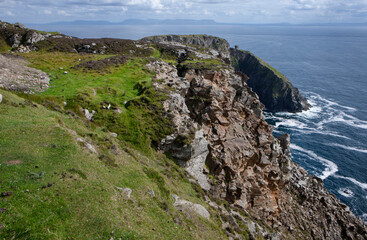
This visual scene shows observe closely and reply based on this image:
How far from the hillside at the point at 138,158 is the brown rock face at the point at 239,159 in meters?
0.25

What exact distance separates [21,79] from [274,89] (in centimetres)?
14448

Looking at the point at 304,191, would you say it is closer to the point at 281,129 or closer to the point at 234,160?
the point at 234,160

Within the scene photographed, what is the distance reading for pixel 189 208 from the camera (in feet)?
80.0

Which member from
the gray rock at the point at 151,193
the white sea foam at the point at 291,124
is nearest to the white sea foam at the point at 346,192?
the white sea foam at the point at 291,124

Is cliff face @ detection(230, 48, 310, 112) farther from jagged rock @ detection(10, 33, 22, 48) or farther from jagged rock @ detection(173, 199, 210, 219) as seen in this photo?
jagged rock @ detection(10, 33, 22, 48)

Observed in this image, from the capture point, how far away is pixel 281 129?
10738 centimetres

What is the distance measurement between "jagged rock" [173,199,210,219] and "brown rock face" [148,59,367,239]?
10.6m

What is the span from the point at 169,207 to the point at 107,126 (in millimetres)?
16506

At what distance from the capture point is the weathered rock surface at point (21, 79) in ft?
108

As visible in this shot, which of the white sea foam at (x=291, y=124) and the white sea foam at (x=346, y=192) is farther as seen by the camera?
the white sea foam at (x=291, y=124)

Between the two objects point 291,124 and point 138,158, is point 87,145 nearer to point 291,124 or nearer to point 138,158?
point 138,158

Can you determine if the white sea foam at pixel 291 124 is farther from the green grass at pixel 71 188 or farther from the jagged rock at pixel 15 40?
the jagged rock at pixel 15 40

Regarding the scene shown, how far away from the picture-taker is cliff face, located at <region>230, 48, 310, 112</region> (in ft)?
439

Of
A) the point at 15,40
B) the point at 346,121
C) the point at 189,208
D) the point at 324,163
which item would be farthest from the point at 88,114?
the point at 346,121
